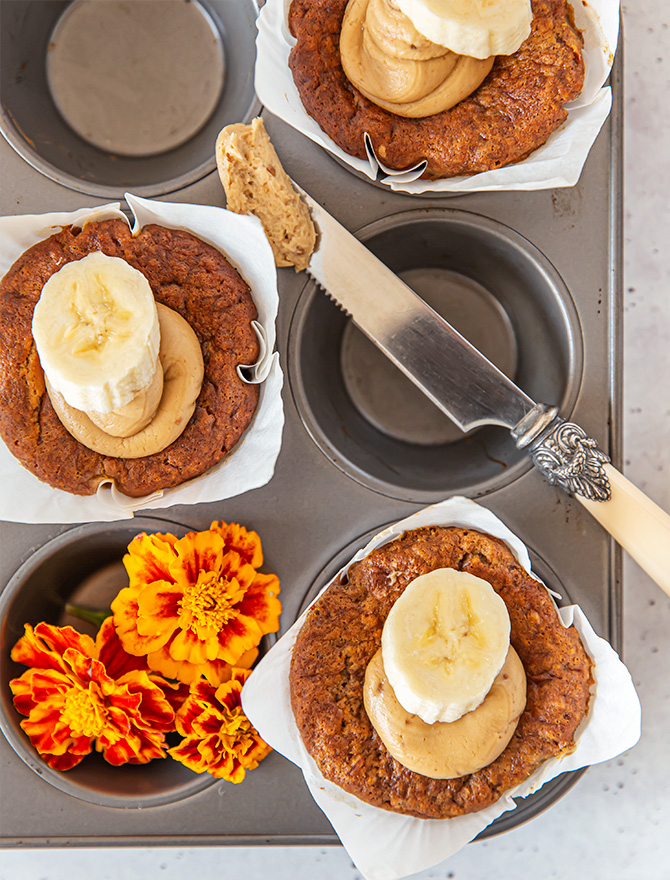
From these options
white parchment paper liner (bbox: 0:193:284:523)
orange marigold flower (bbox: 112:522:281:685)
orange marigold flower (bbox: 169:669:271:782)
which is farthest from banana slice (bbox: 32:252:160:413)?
orange marigold flower (bbox: 169:669:271:782)

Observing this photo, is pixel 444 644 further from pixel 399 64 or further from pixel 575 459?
pixel 399 64

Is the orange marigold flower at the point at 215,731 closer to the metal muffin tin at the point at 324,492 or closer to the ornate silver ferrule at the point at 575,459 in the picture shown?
the metal muffin tin at the point at 324,492

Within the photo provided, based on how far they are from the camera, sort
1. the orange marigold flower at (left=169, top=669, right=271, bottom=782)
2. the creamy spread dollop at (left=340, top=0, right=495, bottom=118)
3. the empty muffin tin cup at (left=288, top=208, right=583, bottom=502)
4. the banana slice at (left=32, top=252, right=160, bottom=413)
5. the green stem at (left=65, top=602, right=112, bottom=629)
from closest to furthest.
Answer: the banana slice at (left=32, top=252, right=160, bottom=413)
the creamy spread dollop at (left=340, top=0, right=495, bottom=118)
the orange marigold flower at (left=169, top=669, right=271, bottom=782)
the empty muffin tin cup at (left=288, top=208, right=583, bottom=502)
the green stem at (left=65, top=602, right=112, bottom=629)

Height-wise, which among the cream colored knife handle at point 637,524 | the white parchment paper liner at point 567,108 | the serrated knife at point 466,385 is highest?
the white parchment paper liner at point 567,108

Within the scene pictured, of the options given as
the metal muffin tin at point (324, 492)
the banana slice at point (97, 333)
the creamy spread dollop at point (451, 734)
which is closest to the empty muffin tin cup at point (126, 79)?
the metal muffin tin at point (324, 492)

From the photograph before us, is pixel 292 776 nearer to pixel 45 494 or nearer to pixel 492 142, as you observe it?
Result: pixel 45 494

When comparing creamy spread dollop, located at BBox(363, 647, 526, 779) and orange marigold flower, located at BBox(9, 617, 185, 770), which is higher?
creamy spread dollop, located at BBox(363, 647, 526, 779)

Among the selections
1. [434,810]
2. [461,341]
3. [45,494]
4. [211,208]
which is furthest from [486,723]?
[211,208]

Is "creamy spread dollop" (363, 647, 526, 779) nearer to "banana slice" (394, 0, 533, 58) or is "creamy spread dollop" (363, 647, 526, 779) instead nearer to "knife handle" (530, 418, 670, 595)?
"knife handle" (530, 418, 670, 595)
